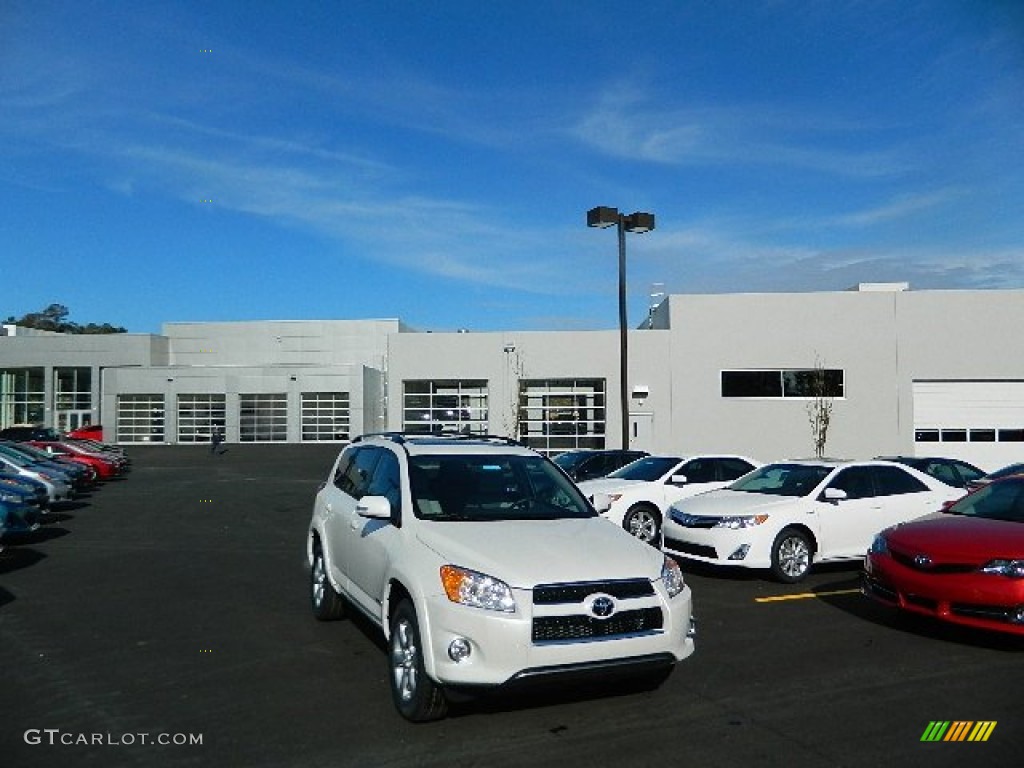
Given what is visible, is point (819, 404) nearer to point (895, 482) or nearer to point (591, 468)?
point (591, 468)

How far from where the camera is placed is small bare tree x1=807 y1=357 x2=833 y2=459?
30944 millimetres

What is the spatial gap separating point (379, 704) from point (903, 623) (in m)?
5.22

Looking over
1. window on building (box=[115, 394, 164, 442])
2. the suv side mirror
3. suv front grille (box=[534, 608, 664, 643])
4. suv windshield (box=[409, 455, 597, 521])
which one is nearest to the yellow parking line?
suv windshield (box=[409, 455, 597, 521])

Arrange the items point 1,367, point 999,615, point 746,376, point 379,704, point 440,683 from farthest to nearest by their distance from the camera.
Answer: point 1,367, point 746,376, point 999,615, point 379,704, point 440,683

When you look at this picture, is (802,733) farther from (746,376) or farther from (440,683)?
(746,376)

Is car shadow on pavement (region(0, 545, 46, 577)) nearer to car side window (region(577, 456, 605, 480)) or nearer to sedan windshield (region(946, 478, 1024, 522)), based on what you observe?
car side window (region(577, 456, 605, 480))

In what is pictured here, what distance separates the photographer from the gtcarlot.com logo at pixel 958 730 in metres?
5.24

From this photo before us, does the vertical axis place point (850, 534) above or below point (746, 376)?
below

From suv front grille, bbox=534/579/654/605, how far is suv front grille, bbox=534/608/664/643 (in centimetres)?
9

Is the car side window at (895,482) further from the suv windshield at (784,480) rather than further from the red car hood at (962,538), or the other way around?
the red car hood at (962,538)

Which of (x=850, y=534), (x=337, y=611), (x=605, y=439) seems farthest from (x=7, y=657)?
(x=605, y=439)

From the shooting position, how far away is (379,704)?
5863mm

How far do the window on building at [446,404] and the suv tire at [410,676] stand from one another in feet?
94.5

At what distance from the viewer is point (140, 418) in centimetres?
5147
